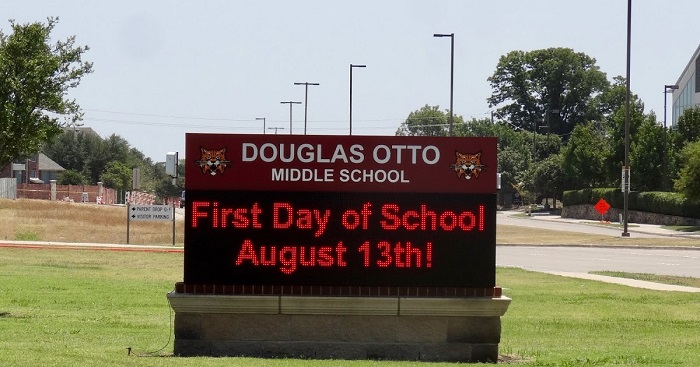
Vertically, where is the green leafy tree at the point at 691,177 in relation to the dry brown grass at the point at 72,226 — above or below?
above

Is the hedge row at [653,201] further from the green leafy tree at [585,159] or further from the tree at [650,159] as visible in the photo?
the green leafy tree at [585,159]

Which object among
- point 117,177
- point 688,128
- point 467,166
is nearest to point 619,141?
point 688,128

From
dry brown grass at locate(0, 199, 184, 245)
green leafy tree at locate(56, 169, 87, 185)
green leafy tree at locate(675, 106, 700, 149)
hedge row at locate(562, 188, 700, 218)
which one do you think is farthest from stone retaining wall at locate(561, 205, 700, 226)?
green leafy tree at locate(56, 169, 87, 185)

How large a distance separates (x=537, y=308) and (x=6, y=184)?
89.8m

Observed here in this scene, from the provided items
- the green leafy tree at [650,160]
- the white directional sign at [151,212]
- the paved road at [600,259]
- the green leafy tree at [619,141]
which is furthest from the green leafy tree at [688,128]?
the white directional sign at [151,212]

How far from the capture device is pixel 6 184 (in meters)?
108

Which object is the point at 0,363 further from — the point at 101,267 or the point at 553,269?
the point at 553,269

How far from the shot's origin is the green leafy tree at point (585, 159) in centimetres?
10480

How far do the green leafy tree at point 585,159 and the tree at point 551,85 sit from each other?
4315cm

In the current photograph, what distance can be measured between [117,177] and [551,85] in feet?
173

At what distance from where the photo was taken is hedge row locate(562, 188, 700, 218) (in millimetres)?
78188

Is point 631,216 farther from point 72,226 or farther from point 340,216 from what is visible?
point 340,216

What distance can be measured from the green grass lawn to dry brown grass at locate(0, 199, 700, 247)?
2134 cm

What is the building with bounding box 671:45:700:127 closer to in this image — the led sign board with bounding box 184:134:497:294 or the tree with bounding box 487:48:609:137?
the tree with bounding box 487:48:609:137
